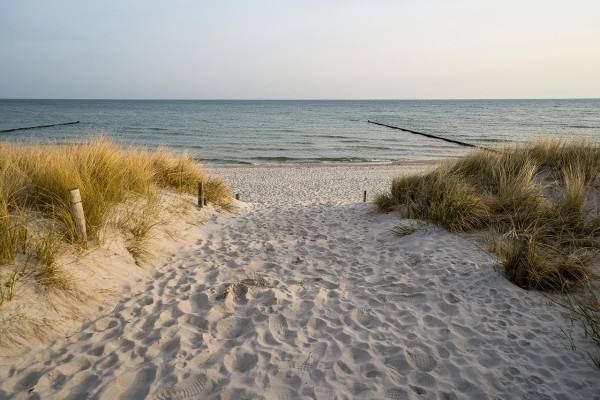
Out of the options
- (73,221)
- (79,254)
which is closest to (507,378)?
(79,254)

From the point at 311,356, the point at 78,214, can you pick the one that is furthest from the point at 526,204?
the point at 78,214

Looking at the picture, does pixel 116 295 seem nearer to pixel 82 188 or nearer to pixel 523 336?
pixel 82 188

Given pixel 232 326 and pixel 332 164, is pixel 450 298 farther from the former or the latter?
pixel 332 164

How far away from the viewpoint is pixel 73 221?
15.1ft

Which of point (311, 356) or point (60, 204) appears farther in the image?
point (60, 204)

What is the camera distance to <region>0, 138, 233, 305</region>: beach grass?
150 inches

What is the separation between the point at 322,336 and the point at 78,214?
322 centimetres

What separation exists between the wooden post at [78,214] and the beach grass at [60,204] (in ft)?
0.20

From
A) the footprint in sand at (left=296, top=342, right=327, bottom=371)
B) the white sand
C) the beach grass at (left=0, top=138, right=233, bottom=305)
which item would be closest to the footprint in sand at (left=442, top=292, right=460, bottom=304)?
the white sand

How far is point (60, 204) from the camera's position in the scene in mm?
5023

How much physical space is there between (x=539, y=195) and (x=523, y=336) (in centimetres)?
384

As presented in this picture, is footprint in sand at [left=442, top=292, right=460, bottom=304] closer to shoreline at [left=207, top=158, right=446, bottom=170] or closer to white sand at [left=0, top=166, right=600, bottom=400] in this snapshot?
white sand at [left=0, top=166, right=600, bottom=400]

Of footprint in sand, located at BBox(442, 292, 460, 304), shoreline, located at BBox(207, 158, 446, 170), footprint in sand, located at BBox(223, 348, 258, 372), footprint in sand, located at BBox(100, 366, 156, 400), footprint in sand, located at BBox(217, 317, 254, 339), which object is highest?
footprint in sand, located at BBox(100, 366, 156, 400)

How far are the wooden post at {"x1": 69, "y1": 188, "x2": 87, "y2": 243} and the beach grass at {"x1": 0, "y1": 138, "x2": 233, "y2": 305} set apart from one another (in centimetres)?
6
